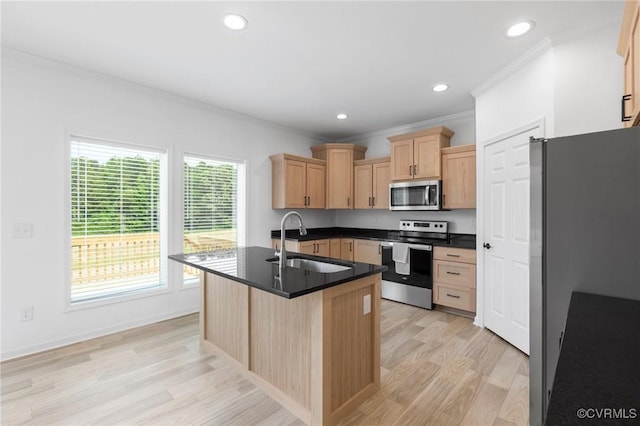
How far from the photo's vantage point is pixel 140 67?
2.83 meters

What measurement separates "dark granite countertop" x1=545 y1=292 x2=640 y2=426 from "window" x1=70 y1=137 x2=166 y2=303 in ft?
12.3

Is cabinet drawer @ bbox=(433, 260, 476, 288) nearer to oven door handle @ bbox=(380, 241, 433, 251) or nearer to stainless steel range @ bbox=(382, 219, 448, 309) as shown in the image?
stainless steel range @ bbox=(382, 219, 448, 309)

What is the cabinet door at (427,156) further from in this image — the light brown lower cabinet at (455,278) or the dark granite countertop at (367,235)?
the light brown lower cabinet at (455,278)

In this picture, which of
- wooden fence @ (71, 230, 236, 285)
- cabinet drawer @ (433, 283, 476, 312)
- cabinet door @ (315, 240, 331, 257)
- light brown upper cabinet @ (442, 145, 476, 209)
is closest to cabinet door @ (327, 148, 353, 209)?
cabinet door @ (315, 240, 331, 257)

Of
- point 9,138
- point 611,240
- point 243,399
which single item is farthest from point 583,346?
point 9,138

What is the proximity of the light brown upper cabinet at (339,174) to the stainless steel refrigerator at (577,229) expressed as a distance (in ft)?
11.7

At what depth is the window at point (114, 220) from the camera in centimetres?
298

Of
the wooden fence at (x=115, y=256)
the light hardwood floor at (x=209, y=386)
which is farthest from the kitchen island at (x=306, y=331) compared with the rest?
the wooden fence at (x=115, y=256)

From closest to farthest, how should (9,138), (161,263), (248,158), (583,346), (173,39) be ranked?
(583,346) < (173,39) < (9,138) < (161,263) < (248,158)

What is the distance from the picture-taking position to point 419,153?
4.17 metres

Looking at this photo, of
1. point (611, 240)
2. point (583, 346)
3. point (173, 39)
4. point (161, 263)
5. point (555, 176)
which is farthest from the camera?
point (161, 263)

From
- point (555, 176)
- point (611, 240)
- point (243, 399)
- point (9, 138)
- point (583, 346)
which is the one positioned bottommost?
point (243, 399)

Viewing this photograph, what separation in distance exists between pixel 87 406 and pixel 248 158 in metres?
3.22

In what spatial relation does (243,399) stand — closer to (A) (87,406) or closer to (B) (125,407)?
(B) (125,407)
